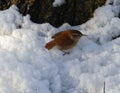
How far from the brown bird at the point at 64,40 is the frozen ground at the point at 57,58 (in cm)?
5

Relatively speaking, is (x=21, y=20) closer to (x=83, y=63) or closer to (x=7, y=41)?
(x=7, y=41)

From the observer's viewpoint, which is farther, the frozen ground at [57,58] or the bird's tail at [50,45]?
the bird's tail at [50,45]

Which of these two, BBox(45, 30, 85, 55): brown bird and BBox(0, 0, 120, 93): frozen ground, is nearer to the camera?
BBox(0, 0, 120, 93): frozen ground

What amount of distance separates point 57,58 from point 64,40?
0.16 meters

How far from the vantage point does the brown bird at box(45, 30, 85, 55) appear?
305cm

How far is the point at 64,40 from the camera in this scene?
3055 millimetres

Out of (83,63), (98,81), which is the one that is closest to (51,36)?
(83,63)

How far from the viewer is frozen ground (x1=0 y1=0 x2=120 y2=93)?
2760 mm

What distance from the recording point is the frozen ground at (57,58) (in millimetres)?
2760

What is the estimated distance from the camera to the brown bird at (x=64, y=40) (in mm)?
3051

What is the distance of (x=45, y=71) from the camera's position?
285 centimetres

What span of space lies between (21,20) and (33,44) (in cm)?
32

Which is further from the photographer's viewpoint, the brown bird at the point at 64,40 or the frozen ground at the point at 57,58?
the brown bird at the point at 64,40

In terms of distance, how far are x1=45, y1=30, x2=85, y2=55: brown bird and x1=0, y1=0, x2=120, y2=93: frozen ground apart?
47 millimetres
